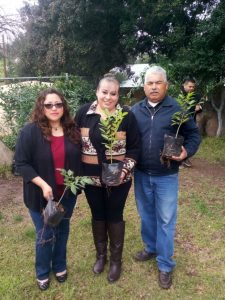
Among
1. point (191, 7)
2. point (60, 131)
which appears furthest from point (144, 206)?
point (191, 7)

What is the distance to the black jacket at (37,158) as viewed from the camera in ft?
7.54

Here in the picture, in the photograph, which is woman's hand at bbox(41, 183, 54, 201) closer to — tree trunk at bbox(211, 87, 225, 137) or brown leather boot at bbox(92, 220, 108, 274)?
brown leather boot at bbox(92, 220, 108, 274)

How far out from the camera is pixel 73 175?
2379 millimetres

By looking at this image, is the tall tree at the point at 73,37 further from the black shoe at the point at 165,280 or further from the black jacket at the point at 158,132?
the black shoe at the point at 165,280

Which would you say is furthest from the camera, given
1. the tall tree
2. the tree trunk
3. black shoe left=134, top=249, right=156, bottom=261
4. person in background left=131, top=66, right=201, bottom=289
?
the tall tree

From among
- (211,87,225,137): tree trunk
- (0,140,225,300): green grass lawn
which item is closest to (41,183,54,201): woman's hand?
(0,140,225,300): green grass lawn

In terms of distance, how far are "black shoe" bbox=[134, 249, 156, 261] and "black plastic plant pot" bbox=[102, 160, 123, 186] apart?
1198 millimetres

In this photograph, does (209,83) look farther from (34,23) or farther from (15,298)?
(34,23)

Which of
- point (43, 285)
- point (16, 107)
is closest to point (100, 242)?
point (43, 285)

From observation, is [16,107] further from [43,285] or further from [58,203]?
[58,203]

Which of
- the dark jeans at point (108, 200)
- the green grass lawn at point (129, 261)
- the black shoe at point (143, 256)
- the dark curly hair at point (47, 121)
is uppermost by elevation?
the dark curly hair at point (47, 121)

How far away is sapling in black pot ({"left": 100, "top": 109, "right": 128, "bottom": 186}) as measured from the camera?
2.28m

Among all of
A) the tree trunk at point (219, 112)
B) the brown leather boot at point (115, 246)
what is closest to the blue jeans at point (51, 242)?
the brown leather boot at point (115, 246)

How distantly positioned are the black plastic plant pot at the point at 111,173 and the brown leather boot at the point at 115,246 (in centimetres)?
55
